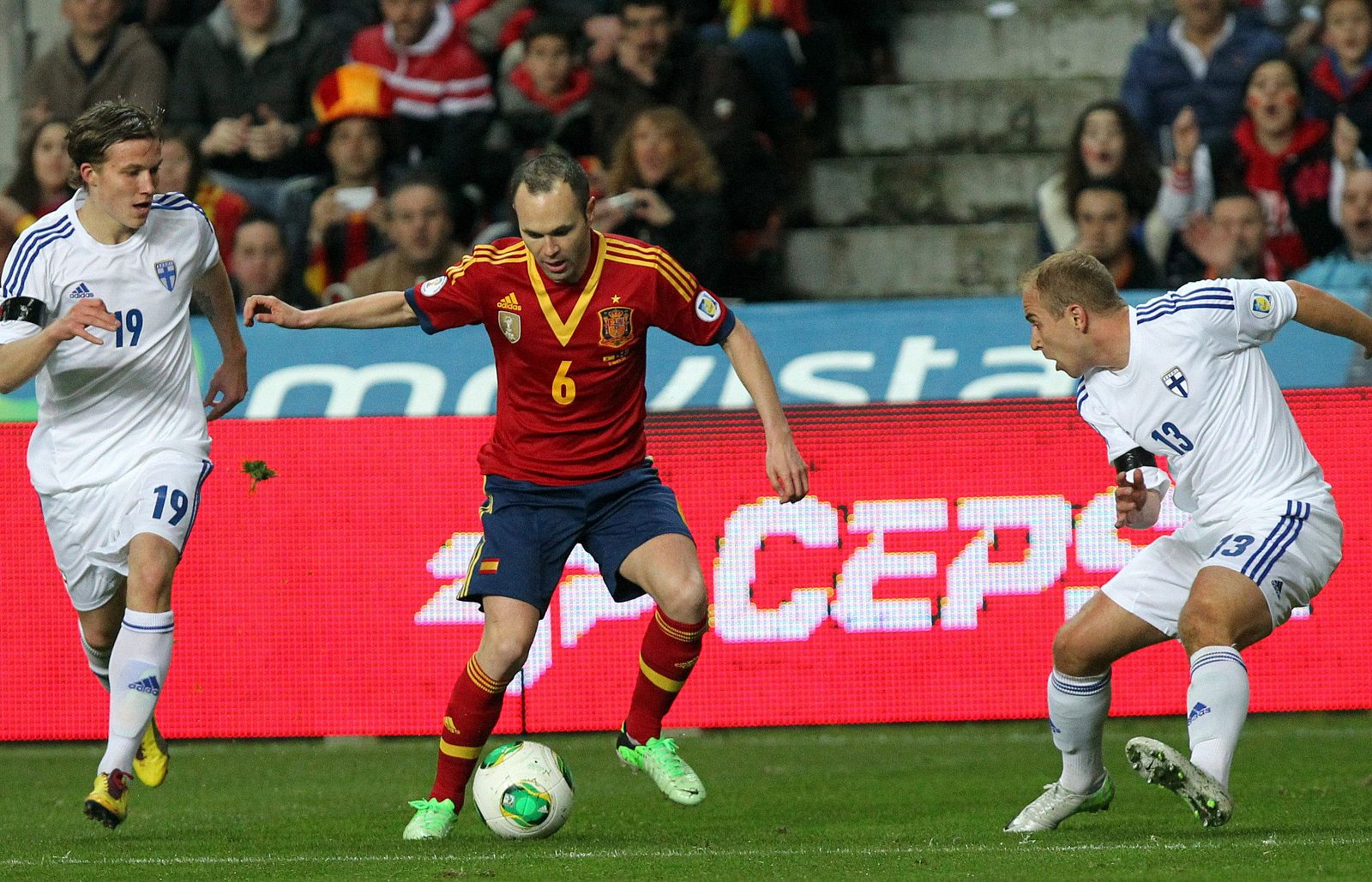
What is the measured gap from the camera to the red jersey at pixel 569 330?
6.57 metres

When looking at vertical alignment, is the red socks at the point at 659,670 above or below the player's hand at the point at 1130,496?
below

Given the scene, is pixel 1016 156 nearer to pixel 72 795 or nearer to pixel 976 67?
pixel 976 67

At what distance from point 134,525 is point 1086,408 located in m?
3.16

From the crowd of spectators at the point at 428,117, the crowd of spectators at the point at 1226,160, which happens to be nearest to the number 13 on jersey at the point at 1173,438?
the crowd of spectators at the point at 1226,160

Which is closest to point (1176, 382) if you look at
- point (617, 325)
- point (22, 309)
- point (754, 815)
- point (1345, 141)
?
point (617, 325)

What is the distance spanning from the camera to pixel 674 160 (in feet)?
39.0

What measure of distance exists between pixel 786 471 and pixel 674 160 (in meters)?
5.87

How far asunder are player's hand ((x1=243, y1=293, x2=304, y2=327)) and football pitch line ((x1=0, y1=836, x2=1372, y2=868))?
1.66 meters

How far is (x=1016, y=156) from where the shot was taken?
45.1 ft

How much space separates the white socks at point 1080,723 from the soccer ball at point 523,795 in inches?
62.6

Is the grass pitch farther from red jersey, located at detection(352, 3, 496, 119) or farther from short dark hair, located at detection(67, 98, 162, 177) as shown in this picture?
red jersey, located at detection(352, 3, 496, 119)

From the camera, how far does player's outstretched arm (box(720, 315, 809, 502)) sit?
20.7ft

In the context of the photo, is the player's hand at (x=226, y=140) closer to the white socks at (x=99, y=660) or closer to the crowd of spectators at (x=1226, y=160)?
the crowd of spectators at (x=1226, y=160)

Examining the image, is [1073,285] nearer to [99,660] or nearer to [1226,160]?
[99,660]
